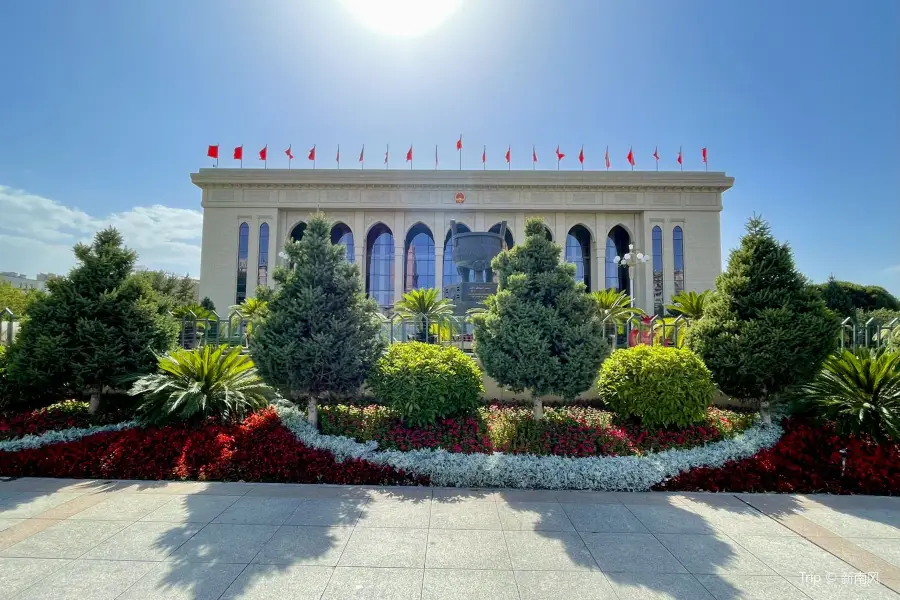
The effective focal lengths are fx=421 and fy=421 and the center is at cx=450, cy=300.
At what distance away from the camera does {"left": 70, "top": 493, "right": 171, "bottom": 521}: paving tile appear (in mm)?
4359

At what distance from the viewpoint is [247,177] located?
110 ft

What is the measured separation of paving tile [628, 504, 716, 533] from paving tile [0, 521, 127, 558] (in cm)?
526

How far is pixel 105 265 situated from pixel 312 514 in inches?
234

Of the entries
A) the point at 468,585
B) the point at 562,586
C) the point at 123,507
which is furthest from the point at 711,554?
the point at 123,507

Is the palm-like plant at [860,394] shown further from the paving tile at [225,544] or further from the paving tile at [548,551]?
the paving tile at [225,544]

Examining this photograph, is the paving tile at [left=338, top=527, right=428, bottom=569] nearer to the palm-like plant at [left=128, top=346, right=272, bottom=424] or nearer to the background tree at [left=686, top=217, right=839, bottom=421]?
the palm-like plant at [left=128, top=346, right=272, bottom=424]

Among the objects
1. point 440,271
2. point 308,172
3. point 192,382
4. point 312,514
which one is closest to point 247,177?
point 308,172

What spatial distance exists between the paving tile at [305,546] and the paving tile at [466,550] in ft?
2.70

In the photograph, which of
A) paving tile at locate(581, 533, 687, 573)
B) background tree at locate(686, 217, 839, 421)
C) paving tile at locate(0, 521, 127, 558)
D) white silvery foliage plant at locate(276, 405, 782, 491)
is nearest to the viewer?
paving tile at locate(581, 533, 687, 573)

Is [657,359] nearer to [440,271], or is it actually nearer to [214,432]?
[214,432]

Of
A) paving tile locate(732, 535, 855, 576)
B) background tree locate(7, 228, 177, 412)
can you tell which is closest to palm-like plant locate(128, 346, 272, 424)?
background tree locate(7, 228, 177, 412)

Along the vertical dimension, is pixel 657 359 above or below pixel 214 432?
above

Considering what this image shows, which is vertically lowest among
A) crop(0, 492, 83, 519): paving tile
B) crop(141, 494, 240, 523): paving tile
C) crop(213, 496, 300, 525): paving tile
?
crop(0, 492, 83, 519): paving tile

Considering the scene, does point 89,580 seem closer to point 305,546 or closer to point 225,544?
point 225,544
